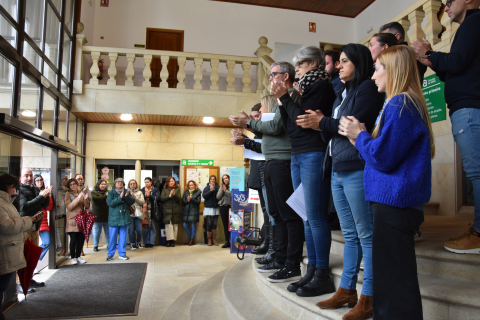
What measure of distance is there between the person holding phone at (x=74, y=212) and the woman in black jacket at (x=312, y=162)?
517 centimetres

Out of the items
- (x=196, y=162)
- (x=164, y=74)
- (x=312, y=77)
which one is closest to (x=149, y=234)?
(x=196, y=162)

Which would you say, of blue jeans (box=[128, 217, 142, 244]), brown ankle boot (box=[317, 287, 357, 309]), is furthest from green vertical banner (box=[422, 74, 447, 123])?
blue jeans (box=[128, 217, 142, 244])

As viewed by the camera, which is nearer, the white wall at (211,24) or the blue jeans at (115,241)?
the blue jeans at (115,241)

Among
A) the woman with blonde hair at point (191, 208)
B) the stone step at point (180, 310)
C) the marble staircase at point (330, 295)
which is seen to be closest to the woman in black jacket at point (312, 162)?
the marble staircase at point (330, 295)

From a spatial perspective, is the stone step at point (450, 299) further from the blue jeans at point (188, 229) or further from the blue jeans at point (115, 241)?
the blue jeans at point (188, 229)

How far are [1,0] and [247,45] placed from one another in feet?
20.8

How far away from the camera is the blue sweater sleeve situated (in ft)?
4.48

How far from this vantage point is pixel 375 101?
1.78 m

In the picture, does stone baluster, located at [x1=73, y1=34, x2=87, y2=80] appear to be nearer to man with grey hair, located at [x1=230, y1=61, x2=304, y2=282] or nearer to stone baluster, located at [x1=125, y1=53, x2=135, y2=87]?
stone baluster, located at [x1=125, y1=53, x2=135, y2=87]

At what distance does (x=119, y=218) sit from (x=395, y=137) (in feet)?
20.7

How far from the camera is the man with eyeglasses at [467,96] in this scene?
1989mm

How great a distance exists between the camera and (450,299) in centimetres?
165

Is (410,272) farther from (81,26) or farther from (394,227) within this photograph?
(81,26)

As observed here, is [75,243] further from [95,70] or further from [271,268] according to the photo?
[271,268]
